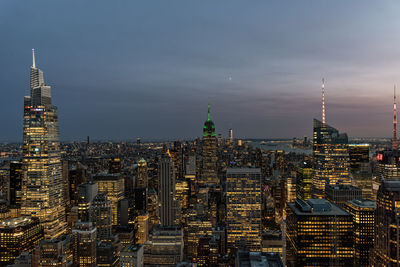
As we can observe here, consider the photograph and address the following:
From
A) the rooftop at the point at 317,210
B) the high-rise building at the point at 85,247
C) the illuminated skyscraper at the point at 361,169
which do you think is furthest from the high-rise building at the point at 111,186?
the illuminated skyscraper at the point at 361,169

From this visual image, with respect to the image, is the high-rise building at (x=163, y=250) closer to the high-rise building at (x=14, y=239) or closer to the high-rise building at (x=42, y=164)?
the high-rise building at (x=14, y=239)

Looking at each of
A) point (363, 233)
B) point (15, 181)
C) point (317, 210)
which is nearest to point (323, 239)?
point (317, 210)

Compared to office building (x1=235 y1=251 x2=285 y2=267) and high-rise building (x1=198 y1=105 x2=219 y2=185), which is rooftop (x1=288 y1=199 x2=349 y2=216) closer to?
office building (x1=235 y1=251 x2=285 y2=267)

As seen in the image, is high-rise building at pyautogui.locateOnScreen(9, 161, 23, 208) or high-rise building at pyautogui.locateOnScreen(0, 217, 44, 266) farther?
high-rise building at pyautogui.locateOnScreen(9, 161, 23, 208)

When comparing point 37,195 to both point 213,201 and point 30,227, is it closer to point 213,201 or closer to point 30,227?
point 30,227

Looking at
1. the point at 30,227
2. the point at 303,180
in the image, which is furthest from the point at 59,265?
the point at 303,180

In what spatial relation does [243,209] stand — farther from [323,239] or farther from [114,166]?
[114,166]

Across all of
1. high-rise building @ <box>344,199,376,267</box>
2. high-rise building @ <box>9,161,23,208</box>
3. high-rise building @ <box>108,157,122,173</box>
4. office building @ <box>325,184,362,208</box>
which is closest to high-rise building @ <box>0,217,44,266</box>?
high-rise building @ <box>9,161,23,208</box>
